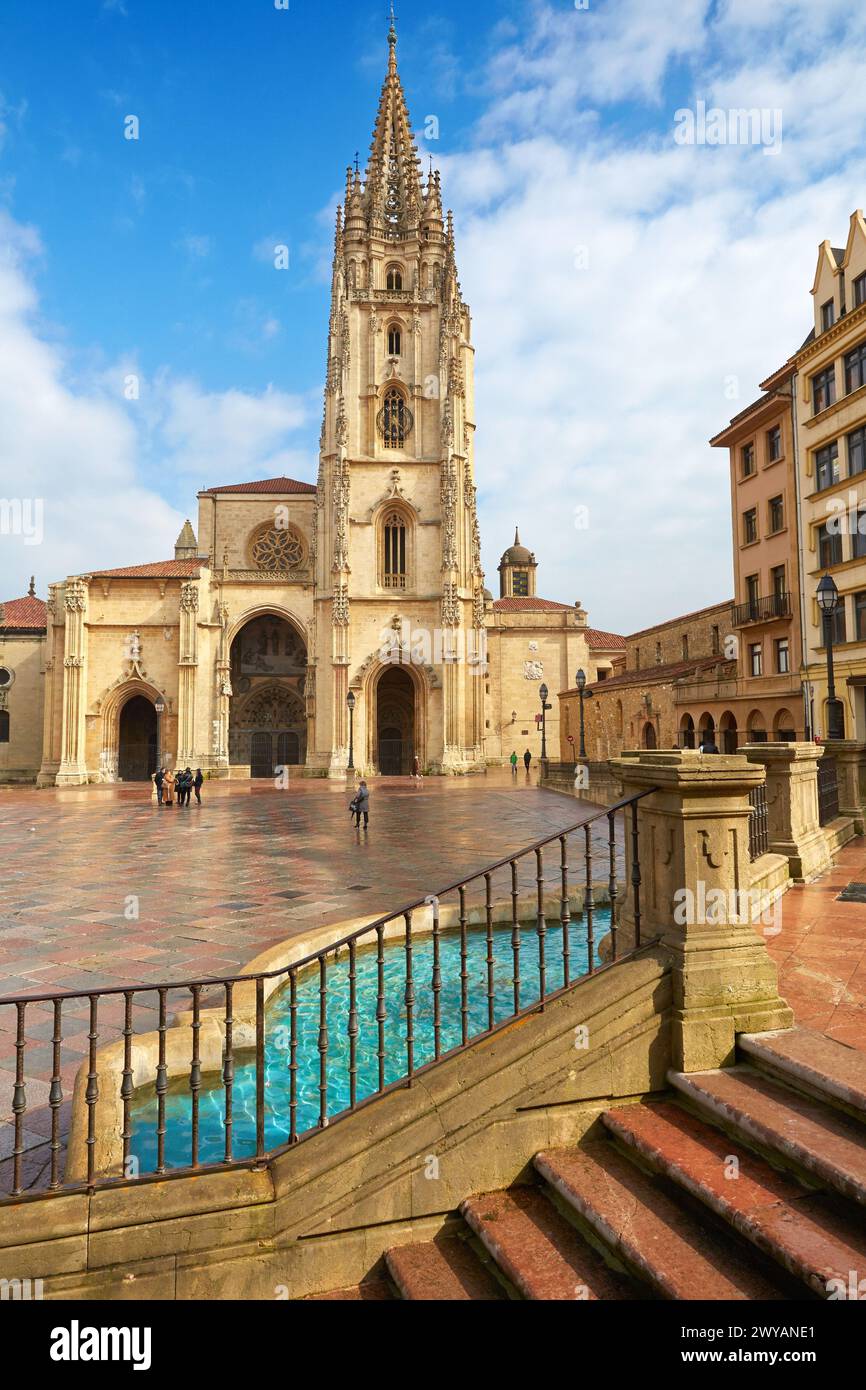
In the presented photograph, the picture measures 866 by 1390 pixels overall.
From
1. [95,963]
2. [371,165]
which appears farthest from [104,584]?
[95,963]

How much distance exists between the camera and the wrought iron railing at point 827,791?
924cm

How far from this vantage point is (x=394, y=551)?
39094 mm

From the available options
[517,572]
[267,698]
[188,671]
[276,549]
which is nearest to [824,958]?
[188,671]

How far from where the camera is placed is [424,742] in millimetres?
37562

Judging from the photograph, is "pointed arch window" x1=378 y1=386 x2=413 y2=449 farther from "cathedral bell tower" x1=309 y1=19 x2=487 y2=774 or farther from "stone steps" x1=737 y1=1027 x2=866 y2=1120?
"stone steps" x1=737 y1=1027 x2=866 y2=1120

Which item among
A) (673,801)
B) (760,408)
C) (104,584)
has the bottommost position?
(673,801)

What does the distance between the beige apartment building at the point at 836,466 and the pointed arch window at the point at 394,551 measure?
19.6 meters

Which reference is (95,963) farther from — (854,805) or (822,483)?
(822,483)

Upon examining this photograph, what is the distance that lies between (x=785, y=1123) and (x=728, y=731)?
93.9ft

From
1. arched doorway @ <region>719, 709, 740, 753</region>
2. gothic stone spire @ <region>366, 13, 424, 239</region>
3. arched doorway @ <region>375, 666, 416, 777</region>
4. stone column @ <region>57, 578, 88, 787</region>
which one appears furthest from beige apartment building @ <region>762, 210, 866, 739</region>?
stone column @ <region>57, 578, 88, 787</region>

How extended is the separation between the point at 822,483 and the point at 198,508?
3324cm

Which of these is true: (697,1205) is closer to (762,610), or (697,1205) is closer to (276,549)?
(762,610)

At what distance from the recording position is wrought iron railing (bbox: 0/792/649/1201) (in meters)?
2.91

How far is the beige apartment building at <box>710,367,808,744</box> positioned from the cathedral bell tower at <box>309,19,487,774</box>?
1359cm
